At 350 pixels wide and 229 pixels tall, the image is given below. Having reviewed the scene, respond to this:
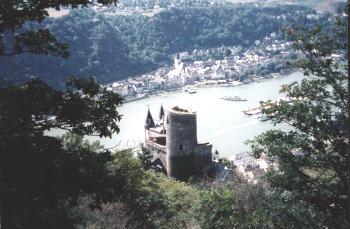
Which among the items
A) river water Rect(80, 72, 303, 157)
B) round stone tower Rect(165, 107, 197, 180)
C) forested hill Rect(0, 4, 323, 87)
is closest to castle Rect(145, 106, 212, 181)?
round stone tower Rect(165, 107, 197, 180)

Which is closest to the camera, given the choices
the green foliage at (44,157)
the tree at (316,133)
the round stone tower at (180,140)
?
the green foliage at (44,157)

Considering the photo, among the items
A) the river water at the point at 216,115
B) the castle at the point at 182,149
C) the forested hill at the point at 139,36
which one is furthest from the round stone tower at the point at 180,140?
the forested hill at the point at 139,36

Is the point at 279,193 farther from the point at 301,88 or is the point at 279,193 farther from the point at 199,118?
the point at 199,118

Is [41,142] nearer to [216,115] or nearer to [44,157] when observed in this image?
[44,157]

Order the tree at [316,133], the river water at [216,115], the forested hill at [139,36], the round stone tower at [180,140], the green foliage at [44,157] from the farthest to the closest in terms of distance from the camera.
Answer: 1. the forested hill at [139,36]
2. the river water at [216,115]
3. the round stone tower at [180,140]
4. the tree at [316,133]
5. the green foliage at [44,157]

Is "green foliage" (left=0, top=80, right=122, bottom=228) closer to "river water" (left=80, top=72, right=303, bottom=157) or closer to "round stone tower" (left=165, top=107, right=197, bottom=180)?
"round stone tower" (left=165, top=107, right=197, bottom=180)

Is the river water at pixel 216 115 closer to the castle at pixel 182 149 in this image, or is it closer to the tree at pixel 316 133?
the castle at pixel 182 149

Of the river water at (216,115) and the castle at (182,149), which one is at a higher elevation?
the castle at (182,149)
